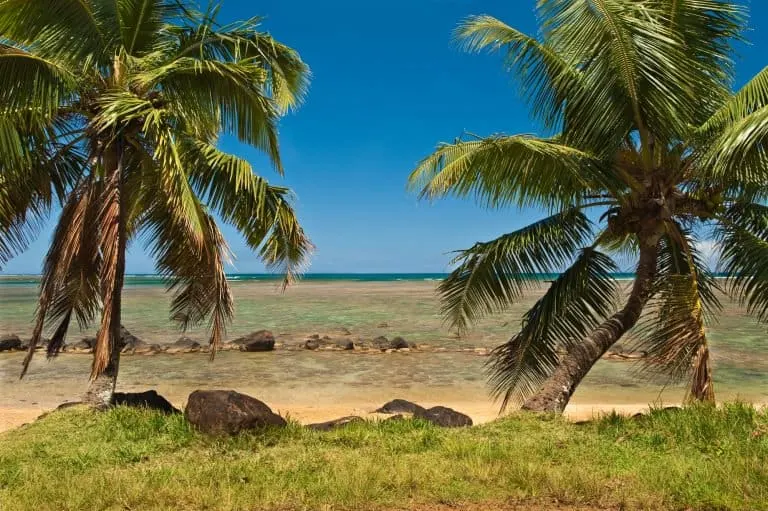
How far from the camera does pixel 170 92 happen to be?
7.89 metres

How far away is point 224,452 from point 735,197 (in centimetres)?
744

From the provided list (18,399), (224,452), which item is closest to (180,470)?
(224,452)

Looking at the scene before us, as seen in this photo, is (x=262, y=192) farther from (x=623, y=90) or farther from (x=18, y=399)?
(x=18, y=399)

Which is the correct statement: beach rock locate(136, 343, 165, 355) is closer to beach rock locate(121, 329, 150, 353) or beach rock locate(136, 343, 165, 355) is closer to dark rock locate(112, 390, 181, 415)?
beach rock locate(121, 329, 150, 353)

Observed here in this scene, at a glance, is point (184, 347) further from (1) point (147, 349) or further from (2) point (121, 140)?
(2) point (121, 140)

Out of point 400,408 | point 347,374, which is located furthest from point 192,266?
point 347,374

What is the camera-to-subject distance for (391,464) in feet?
17.5

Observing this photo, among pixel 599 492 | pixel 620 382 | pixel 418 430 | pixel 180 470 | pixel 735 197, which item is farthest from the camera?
pixel 620 382

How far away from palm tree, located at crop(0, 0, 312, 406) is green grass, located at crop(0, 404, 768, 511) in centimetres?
192

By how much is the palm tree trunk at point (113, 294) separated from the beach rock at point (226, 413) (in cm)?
163

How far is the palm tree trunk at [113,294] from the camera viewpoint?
7578mm

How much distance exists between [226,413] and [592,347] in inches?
198

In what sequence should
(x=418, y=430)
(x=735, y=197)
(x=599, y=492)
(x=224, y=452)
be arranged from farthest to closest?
1. (x=735, y=197)
2. (x=418, y=430)
3. (x=224, y=452)
4. (x=599, y=492)

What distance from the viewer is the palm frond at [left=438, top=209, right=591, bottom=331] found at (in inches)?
327
